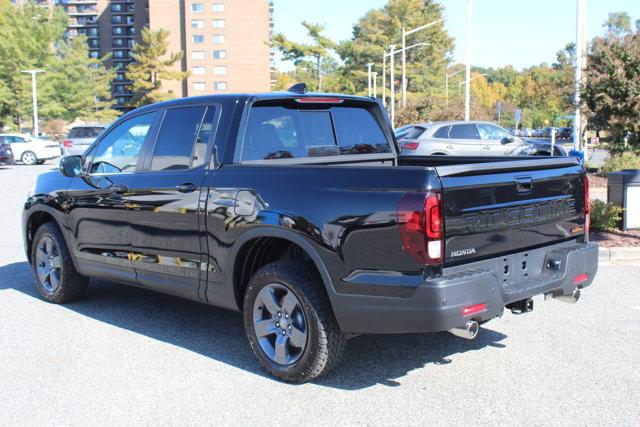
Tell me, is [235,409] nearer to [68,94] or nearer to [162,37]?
[68,94]

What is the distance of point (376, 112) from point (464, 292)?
241cm

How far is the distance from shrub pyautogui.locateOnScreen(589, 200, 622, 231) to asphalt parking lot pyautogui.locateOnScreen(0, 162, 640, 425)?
3.08 m

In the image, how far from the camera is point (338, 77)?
242ft

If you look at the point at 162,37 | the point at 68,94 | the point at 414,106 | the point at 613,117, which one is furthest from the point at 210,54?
the point at 613,117

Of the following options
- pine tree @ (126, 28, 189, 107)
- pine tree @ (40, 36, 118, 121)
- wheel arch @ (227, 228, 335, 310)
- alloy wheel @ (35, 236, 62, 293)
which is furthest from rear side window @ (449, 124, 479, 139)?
pine tree @ (126, 28, 189, 107)

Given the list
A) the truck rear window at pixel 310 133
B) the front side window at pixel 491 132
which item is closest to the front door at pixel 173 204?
the truck rear window at pixel 310 133

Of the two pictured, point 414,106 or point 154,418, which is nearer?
point 154,418

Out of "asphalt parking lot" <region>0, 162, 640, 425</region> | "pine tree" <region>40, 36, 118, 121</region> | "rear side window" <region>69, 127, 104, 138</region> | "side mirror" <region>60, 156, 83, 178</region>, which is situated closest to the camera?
"asphalt parking lot" <region>0, 162, 640, 425</region>

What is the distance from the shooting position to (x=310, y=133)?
5.39m

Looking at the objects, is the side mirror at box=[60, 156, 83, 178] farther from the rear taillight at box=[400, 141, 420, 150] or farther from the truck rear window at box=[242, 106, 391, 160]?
the rear taillight at box=[400, 141, 420, 150]

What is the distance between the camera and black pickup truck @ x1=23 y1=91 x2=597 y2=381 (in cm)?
399

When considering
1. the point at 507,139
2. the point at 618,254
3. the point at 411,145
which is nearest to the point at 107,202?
the point at 618,254

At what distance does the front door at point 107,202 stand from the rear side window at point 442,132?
14.6 m

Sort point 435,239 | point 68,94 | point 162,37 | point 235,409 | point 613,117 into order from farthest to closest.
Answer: point 162,37 < point 68,94 < point 613,117 < point 235,409 < point 435,239
